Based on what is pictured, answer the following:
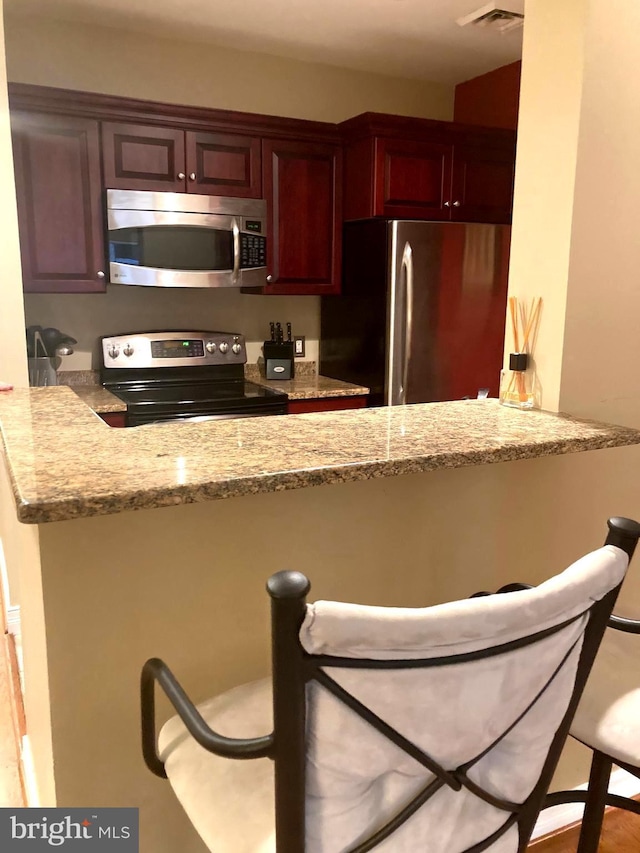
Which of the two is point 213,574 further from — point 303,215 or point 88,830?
point 303,215

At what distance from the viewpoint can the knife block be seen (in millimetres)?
3609

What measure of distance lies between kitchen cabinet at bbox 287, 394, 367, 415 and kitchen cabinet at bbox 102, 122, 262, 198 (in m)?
0.99

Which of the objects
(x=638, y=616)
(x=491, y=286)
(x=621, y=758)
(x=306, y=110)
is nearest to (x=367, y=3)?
(x=306, y=110)

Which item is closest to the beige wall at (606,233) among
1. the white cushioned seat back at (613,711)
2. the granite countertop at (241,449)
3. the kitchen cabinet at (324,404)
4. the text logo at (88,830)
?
the granite countertop at (241,449)

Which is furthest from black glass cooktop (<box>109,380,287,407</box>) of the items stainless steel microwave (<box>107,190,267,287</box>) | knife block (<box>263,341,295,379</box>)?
stainless steel microwave (<box>107,190,267,287</box>)

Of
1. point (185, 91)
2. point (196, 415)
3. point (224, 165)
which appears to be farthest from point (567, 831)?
point (185, 91)

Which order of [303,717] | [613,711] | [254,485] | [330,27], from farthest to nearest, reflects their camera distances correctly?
1. [330,27]
2. [613,711]
3. [254,485]
4. [303,717]

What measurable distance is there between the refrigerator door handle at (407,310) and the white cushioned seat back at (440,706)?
238cm

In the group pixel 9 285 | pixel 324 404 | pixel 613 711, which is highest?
pixel 9 285

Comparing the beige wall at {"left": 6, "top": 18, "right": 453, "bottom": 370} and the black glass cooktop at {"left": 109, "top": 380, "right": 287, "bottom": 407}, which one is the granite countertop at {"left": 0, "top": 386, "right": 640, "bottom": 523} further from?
the beige wall at {"left": 6, "top": 18, "right": 453, "bottom": 370}

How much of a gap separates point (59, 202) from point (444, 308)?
1.72 metres

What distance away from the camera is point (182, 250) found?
3.13 metres

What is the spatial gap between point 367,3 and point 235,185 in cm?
92

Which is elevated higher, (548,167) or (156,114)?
(156,114)
